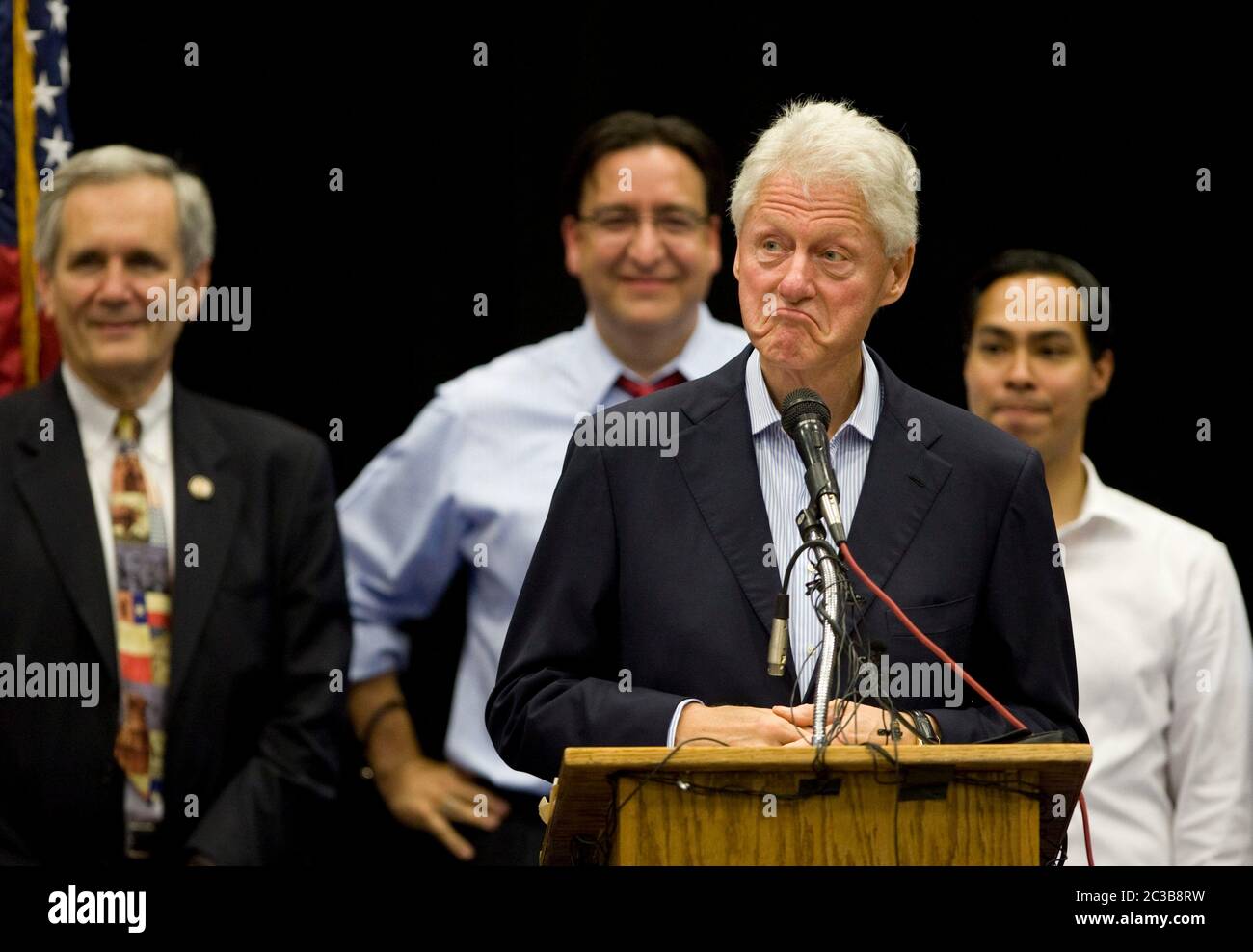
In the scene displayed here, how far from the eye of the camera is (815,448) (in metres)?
2.54

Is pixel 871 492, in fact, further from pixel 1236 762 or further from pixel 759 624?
pixel 1236 762

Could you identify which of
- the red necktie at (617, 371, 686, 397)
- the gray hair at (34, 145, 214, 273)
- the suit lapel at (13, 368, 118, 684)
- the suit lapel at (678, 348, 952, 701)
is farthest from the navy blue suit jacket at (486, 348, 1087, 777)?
the gray hair at (34, 145, 214, 273)

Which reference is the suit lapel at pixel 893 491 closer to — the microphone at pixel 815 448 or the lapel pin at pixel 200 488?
the microphone at pixel 815 448

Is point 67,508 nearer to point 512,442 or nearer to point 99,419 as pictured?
point 99,419

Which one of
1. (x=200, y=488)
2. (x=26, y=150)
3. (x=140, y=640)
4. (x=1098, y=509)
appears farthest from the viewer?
(x=26, y=150)

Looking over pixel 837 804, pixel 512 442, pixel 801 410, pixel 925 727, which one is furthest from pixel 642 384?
pixel 837 804

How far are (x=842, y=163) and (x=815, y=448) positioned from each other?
57 centimetres

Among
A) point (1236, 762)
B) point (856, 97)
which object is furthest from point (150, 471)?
point (1236, 762)

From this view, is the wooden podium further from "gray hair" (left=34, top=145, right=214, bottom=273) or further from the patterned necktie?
"gray hair" (left=34, top=145, right=214, bottom=273)

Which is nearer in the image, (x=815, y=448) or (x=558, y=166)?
(x=815, y=448)

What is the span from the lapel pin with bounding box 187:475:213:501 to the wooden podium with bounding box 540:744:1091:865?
1.86 meters

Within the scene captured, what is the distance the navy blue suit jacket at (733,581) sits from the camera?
9.11 feet
